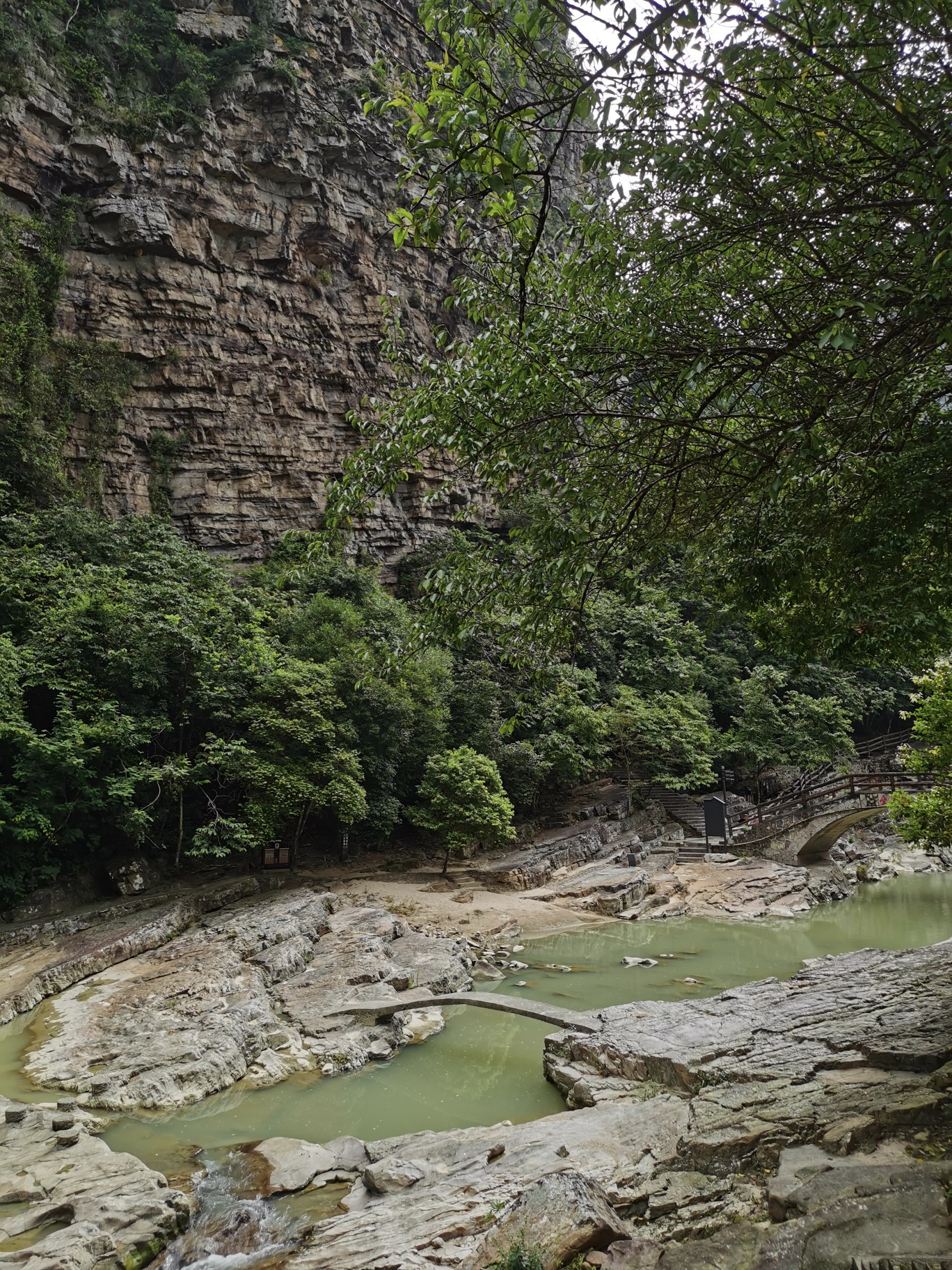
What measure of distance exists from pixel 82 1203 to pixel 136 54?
3437 cm

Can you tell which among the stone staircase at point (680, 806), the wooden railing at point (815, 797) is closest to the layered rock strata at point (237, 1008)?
the wooden railing at point (815, 797)

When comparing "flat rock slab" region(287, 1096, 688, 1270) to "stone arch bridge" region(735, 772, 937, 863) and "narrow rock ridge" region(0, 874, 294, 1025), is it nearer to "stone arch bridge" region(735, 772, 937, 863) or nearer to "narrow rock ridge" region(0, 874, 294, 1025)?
"narrow rock ridge" region(0, 874, 294, 1025)

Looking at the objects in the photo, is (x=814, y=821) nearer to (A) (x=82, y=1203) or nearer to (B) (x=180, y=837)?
(B) (x=180, y=837)

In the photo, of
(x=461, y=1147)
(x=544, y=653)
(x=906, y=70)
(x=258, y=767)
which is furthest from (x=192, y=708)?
(x=906, y=70)

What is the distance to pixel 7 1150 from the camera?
645 cm

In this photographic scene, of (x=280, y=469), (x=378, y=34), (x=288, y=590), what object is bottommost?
(x=288, y=590)

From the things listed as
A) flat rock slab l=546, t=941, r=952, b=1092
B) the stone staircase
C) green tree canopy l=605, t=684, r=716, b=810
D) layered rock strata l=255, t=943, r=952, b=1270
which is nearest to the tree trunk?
flat rock slab l=546, t=941, r=952, b=1092

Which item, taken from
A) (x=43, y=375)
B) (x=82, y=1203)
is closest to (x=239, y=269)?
(x=43, y=375)

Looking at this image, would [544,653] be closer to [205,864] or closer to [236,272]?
[205,864]

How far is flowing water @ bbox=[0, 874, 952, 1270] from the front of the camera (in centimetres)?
748

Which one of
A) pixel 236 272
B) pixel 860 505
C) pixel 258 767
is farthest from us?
pixel 236 272

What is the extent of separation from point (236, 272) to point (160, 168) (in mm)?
4032

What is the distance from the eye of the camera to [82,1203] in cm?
559

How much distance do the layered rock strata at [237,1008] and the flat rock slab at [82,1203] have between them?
4.94 ft
